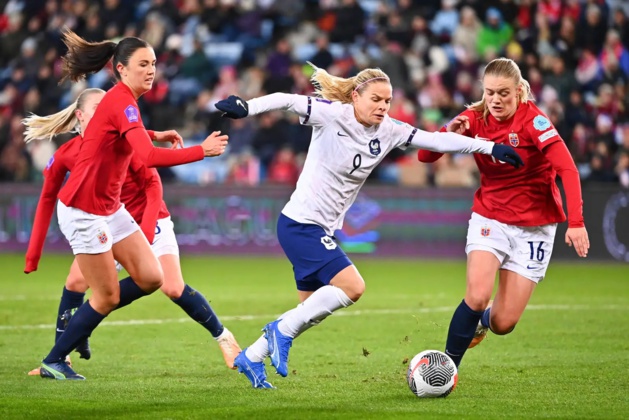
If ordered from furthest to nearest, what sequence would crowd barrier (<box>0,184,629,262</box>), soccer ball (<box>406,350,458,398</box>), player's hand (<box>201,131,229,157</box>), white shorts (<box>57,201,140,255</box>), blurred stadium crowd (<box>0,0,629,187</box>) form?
blurred stadium crowd (<box>0,0,629,187</box>) → crowd barrier (<box>0,184,629,262</box>) → white shorts (<box>57,201,140,255</box>) → soccer ball (<box>406,350,458,398</box>) → player's hand (<box>201,131,229,157</box>)

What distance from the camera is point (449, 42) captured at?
809 inches

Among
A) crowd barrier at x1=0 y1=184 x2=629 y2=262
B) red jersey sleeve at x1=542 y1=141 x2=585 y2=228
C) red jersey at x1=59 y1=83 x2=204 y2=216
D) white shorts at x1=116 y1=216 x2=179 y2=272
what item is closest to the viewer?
red jersey at x1=59 y1=83 x2=204 y2=216

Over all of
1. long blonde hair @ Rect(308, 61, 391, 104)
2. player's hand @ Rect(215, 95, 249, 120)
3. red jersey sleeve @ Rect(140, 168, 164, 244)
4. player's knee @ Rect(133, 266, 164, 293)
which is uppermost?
player's hand @ Rect(215, 95, 249, 120)

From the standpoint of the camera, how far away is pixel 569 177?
23.0 feet

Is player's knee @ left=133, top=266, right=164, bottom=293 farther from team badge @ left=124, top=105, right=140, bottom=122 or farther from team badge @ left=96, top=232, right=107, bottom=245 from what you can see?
team badge @ left=124, top=105, right=140, bottom=122

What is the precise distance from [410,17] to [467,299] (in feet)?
47.5

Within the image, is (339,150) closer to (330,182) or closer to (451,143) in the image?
(330,182)

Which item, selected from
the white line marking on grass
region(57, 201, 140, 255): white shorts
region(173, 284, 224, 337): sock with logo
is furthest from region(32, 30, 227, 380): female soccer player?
the white line marking on grass

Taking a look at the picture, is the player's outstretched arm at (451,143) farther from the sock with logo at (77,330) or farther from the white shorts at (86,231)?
the sock with logo at (77,330)

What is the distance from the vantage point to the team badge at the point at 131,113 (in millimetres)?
6848

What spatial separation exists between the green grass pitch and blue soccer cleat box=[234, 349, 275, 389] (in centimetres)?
9

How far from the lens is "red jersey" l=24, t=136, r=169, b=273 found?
7.59 meters

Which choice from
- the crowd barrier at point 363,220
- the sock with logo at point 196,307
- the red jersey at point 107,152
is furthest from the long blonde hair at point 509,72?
the crowd barrier at point 363,220

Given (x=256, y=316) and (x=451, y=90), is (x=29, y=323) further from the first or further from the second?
(x=451, y=90)
